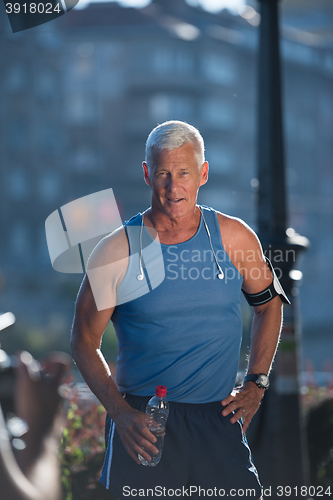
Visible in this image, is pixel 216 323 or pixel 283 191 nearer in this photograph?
pixel 216 323

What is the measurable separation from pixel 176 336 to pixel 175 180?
57 cm

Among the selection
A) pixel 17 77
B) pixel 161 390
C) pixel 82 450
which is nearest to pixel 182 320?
pixel 161 390

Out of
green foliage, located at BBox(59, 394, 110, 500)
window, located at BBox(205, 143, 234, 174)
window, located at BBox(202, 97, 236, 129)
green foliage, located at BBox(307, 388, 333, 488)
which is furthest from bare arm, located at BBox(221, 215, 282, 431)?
window, located at BBox(202, 97, 236, 129)

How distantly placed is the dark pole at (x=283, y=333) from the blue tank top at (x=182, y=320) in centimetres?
144

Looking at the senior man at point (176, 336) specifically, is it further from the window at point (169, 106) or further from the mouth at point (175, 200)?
the window at point (169, 106)

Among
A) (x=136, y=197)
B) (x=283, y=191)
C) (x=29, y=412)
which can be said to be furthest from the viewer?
(x=136, y=197)

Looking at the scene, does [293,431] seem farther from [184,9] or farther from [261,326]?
[184,9]

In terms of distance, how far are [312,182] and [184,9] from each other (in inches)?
863

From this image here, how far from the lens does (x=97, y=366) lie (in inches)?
87.0

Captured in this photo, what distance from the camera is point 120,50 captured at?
54750 millimetres

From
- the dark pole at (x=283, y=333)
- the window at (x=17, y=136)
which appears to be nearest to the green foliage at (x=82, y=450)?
the dark pole at (x=283, y=333)

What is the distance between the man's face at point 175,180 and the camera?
7.21 feet

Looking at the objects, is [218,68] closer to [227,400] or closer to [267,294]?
[267,294]

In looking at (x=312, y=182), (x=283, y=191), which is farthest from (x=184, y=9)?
(x=283, y=191)
